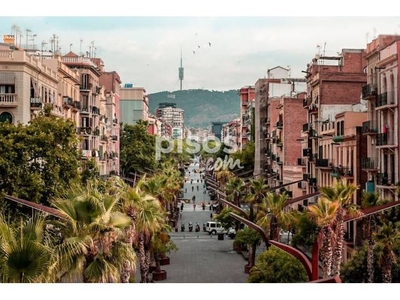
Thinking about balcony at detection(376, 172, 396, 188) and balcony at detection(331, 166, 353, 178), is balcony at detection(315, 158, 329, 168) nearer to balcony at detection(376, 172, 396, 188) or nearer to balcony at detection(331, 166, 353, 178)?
balcony at detection(331, 166, 353, 178)

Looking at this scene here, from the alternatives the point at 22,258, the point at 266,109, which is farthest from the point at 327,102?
the point at 22,258

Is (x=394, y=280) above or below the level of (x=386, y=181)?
below

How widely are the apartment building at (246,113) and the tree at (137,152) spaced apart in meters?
30.5

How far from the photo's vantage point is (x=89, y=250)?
2008 cm

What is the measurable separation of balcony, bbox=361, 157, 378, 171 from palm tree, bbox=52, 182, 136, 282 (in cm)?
2798

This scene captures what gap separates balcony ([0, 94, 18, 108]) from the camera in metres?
53.8

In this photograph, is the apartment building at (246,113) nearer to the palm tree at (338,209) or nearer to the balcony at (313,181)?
the balcony at (313,181)

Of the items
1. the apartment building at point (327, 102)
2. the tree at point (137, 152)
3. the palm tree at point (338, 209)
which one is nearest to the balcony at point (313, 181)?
the apartment building at point (327, 102)

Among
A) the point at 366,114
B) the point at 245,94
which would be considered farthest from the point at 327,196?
the point at 245,94

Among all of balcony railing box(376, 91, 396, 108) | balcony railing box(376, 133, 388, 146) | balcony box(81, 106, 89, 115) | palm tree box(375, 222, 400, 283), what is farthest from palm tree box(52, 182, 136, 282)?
balcony box(81, 106, 89, 115)

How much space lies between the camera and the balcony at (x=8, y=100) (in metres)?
53.8

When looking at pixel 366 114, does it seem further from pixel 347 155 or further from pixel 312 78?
pixel 312 78

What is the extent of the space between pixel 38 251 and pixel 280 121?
240 feet

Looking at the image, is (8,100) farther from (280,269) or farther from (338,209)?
(338,209)
